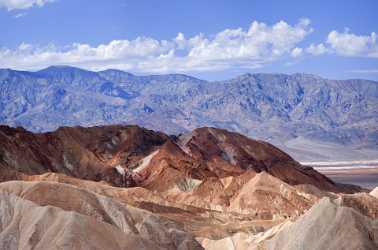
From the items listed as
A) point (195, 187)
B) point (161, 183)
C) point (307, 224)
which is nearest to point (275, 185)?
point (195, 187)

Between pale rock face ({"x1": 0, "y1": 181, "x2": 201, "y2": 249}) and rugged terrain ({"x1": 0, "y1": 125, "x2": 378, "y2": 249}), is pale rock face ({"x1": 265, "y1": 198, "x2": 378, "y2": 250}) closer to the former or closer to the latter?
rugged terrain ({"x1": 0, "y1": 125, "x2": 378, "y2": 249})

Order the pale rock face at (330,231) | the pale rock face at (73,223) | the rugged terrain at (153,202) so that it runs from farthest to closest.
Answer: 1. the rugged terrain at (153,202)
2. the pale rock face at (73,223)
3. the pale rock face at (330,231)

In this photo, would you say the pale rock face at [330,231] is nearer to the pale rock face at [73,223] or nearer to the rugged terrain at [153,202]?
the rugged terrain at [153,202]

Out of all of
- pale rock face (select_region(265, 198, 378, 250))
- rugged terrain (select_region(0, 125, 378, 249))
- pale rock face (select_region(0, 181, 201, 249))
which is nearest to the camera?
pale rock face (select_region(265, 198, 378, 250))

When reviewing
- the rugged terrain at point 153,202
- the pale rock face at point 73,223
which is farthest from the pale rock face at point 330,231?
the pale rock face at point 73,223

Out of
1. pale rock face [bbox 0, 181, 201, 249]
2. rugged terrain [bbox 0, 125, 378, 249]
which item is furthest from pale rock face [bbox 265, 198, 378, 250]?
pale rock face [bbox 0, 181, 201, 249]

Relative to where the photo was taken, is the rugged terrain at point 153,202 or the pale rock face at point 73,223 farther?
the rugged terrain at point 153,202

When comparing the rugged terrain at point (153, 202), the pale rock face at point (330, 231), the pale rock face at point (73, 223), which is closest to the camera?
the pale rock face at point (330, 231)

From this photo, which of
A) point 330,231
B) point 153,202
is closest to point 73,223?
point 330,231

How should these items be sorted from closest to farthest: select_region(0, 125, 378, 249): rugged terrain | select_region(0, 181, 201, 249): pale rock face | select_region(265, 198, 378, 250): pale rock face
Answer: select_region(265, 198, 378, 250): pale rock face → select_region(0, 181, 201, 249): pale rock face → select_region(0, 125, 378, 249): rugged terrain
